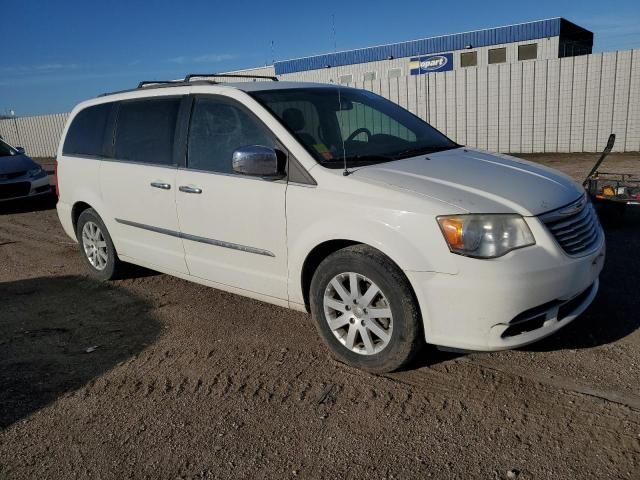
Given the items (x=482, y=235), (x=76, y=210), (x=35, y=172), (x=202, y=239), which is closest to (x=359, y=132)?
Result: (x=202, y=239)

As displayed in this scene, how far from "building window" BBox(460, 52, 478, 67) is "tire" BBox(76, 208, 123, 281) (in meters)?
20.4

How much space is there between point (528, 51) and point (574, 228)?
20.9m

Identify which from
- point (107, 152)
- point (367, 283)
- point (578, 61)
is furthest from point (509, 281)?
point (578, 61)

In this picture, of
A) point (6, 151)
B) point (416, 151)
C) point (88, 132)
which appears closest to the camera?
point (416, 151)

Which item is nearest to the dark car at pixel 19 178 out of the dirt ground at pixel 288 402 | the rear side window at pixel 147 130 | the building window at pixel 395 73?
the rear side window at pixel 147 130

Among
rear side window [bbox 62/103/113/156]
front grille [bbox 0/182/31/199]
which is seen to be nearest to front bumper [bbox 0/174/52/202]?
front grille [bbox 0/182/31/199]

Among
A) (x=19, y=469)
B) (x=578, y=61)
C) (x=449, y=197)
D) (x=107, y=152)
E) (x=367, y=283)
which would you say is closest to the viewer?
(x=19, y=469)

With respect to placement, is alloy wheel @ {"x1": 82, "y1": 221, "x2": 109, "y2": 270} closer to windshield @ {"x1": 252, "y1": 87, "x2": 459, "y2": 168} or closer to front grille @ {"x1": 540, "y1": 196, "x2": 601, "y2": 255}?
windshield @ {"x1": 252, "y1": 87, "x2": 459, "y2": 168}

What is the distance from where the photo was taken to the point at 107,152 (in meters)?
5.43

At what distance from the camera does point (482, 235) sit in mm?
3111

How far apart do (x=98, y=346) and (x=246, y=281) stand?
1.19 meters

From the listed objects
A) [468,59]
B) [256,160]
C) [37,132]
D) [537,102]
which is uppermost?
[468,59]

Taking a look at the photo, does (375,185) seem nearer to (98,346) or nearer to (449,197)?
(449,197)

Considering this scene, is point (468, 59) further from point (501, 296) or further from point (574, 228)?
point (501, 296)
